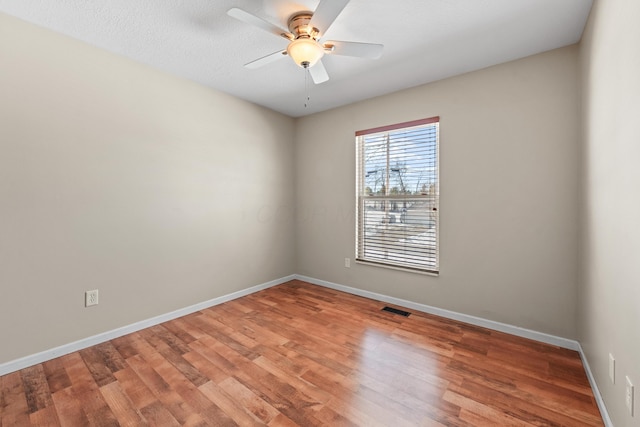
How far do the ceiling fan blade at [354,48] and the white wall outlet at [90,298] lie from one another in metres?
2.67

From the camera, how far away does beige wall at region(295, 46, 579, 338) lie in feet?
7.45

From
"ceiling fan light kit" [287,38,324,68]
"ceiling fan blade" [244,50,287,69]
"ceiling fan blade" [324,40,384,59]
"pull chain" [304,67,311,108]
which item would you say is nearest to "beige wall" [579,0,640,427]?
"ceiling fan blade" [324,40,384,59]

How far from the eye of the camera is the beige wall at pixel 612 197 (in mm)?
1170

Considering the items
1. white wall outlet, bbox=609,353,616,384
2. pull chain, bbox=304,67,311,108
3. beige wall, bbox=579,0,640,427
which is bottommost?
white wall outlet, bbox=609,353,616,384

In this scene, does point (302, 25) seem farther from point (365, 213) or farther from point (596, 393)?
point (596, 393)

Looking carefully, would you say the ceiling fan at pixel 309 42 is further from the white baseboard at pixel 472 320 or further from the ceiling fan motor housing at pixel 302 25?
the white baseboard at pixel 472 320

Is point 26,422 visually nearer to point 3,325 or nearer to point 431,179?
point 3,325

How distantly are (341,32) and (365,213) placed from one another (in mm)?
2042

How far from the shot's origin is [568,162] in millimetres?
2246

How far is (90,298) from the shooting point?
7.57 ft

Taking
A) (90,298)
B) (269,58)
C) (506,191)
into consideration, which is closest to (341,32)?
(269,58)

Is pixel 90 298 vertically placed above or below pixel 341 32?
below

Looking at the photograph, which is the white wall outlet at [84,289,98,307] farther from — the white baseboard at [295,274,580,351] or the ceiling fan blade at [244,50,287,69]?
the white baseboard at [295,274,580,351]

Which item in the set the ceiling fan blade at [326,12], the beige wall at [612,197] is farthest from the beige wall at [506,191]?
the ceiling fan blade at [326,12]
